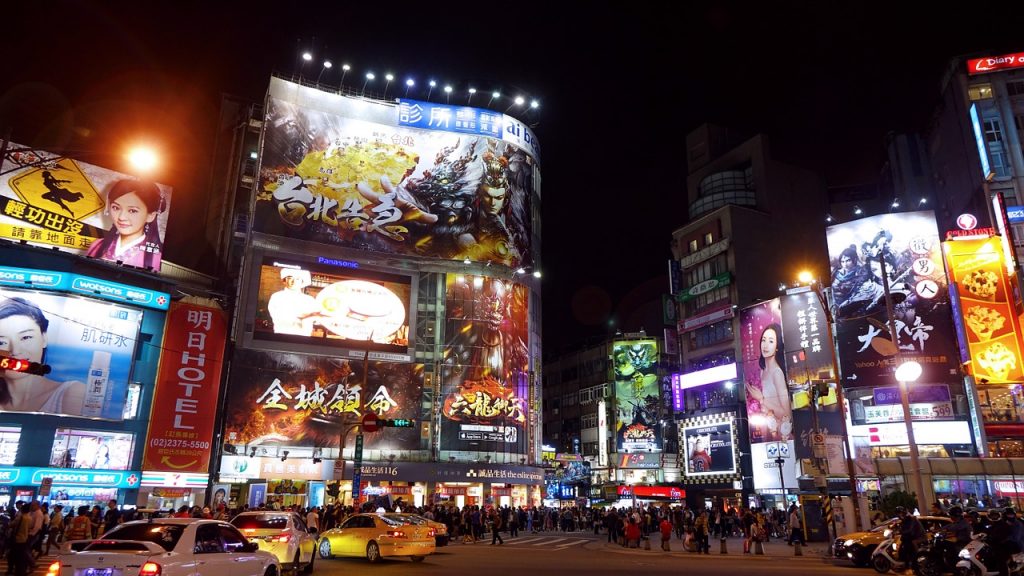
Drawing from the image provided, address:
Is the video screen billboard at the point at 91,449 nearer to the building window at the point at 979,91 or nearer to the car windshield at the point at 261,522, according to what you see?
the car windshield at the point at 261,522

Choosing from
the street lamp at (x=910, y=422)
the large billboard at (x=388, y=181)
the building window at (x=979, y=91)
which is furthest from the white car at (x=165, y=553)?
the building window at (x=979, y=91)

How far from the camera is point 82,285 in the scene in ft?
124

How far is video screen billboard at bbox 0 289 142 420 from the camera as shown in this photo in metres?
35.8

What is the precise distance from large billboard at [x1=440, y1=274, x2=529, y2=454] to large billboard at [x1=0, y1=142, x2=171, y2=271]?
2130 centimetres

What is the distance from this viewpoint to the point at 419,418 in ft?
169

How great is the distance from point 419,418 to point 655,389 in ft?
111

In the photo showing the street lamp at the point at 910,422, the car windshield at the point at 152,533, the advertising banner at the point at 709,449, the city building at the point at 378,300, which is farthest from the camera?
the advertising banner at the point at 709,449

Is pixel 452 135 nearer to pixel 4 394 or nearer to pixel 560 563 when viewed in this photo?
pixel 4 394

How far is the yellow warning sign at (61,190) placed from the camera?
4016 centimetres

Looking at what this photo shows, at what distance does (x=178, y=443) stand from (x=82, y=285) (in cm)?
1026

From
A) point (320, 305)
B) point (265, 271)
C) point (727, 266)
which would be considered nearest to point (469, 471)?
point (320, 305)

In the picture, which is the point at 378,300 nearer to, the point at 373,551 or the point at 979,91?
the point at 373,551

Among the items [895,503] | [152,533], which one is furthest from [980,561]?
[895,503]

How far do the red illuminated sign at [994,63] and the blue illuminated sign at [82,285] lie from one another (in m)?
59.6
